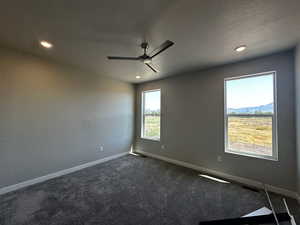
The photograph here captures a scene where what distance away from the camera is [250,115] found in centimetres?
287

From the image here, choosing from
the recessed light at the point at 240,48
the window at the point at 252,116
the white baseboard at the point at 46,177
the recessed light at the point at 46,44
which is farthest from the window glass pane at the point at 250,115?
the recessed light at the point at 46,44

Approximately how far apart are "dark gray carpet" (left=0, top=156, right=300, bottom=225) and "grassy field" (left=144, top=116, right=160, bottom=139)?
1.64 metres

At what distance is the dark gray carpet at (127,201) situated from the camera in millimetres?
1859

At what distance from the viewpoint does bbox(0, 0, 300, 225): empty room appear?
1.70 m

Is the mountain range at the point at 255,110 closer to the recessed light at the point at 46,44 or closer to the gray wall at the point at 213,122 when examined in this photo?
the gray wall at the point at 213,122

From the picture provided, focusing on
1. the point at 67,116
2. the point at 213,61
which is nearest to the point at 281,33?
the point at 213,61

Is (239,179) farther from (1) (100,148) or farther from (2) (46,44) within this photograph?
(2) (46,44)

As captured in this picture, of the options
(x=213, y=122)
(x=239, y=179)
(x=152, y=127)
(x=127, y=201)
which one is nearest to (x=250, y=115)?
(x=213, y=122)

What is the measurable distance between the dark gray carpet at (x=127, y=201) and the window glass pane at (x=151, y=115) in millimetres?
1737

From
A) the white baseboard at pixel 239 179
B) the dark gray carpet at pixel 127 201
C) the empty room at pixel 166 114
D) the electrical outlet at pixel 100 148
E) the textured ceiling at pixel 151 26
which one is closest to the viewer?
the textured ceiling at pixel 151 26

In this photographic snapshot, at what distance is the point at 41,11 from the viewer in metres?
1.59

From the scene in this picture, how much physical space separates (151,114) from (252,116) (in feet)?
9.55

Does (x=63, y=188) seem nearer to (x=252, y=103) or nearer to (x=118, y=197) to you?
(x=118, y=197)

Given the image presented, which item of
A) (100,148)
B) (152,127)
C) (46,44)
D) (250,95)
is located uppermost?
(46,44)
